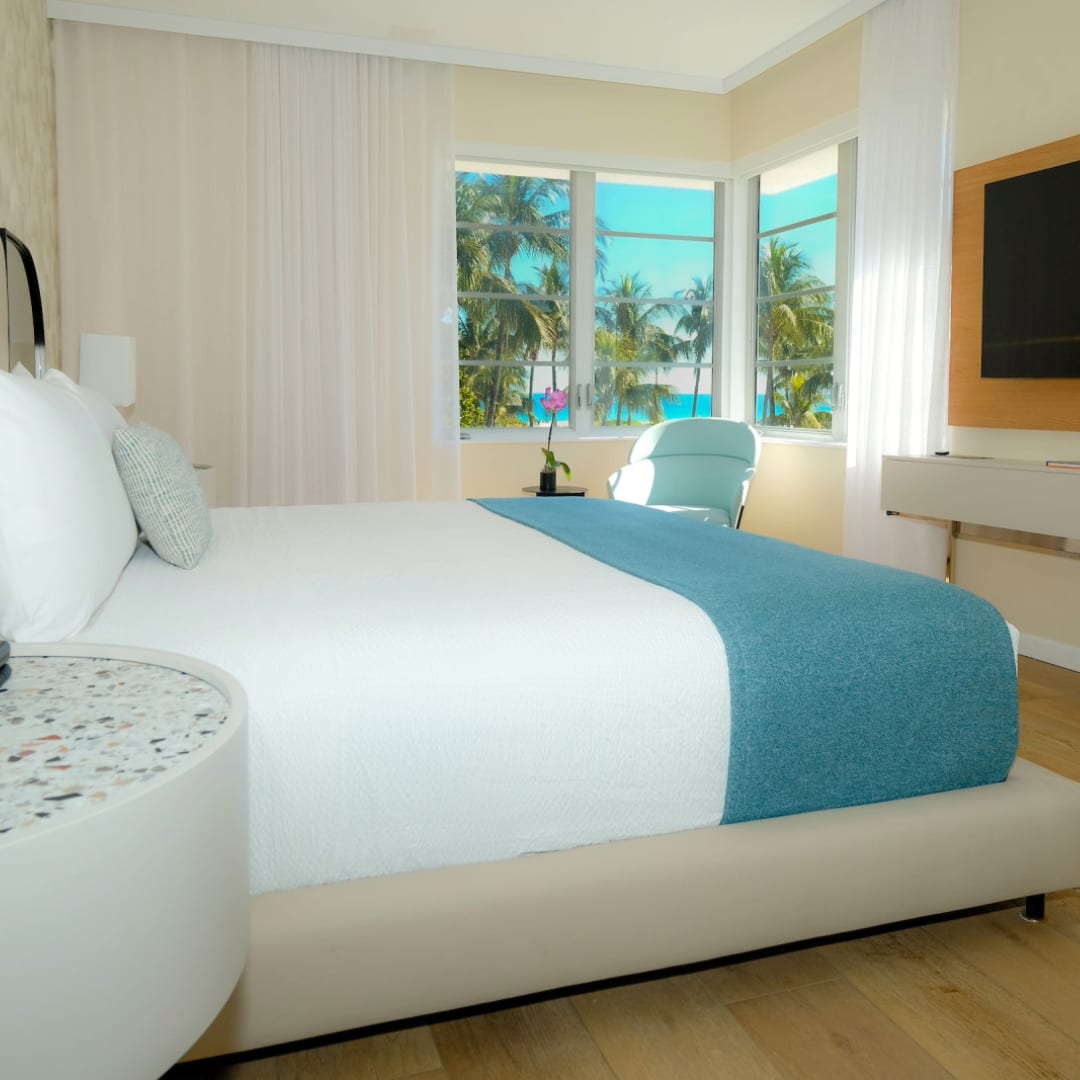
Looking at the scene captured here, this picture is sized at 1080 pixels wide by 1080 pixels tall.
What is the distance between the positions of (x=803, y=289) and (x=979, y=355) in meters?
1.56

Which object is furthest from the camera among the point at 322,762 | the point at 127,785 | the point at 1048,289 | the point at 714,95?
the point at 714,95

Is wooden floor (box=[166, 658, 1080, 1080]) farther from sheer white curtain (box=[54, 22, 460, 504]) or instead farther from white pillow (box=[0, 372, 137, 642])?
sheer white curtain (box=[54, 22, 460, 504])

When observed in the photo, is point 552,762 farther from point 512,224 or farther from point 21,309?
point 512,224

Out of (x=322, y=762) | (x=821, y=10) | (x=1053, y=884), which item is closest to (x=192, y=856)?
(x=322, y=762)

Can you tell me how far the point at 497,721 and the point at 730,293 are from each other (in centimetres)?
491

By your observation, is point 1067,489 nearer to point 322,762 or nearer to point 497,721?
point 497,721

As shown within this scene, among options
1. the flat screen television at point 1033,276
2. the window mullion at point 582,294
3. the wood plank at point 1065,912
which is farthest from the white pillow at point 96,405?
the window mullion at point 582,294

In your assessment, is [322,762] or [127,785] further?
[322,762]

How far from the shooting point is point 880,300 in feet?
14.6

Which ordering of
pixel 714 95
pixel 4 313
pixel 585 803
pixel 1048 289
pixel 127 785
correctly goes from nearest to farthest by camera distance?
1. pixel 127 785
2. pixel 585 803
3. pixel 4 313
4. pixel 1048 289
5. pixel 714 95

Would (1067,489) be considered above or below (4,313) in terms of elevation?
below

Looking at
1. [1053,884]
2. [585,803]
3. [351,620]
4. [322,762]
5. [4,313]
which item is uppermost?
[4,313]

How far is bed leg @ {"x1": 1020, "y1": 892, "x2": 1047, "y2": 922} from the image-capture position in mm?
1920

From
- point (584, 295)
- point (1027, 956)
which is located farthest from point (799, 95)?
point (1027, 956)
